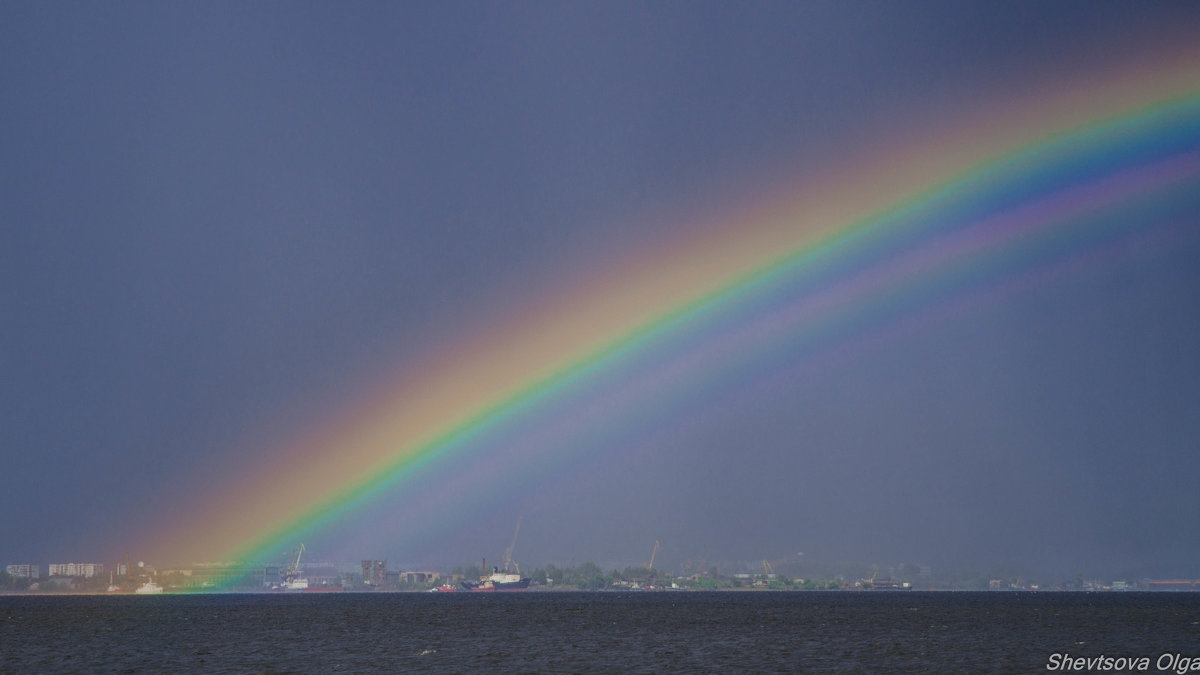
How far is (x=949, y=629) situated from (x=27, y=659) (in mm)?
100419

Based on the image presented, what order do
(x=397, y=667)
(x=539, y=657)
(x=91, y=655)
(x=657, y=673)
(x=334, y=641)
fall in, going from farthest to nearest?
(x=334, y=641), (x=91, y=655), (x=539, y=657), (x=397, y=667), (x=657, y=673)

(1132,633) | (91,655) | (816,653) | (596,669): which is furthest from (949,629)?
(91,655)

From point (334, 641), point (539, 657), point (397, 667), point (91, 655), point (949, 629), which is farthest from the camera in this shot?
point (949, 629)

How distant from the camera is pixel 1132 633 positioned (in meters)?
123

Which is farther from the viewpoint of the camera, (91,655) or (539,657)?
(91,655)

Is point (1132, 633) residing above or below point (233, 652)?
below

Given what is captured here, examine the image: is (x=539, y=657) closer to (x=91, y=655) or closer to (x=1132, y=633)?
(x=91, y=655)

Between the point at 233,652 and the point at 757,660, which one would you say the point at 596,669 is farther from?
the point at 233,652

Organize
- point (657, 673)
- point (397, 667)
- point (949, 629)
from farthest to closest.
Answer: point (949, 629) → point (397, 667) → point (657, 673)

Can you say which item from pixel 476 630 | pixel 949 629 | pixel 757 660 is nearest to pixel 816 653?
pixel 757 660

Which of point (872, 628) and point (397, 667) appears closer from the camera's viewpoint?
point (397, 667)

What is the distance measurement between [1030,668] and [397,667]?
4492cm

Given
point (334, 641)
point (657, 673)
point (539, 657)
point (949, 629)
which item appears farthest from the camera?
point (949, 629)

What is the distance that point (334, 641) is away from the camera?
11762 centimetres
